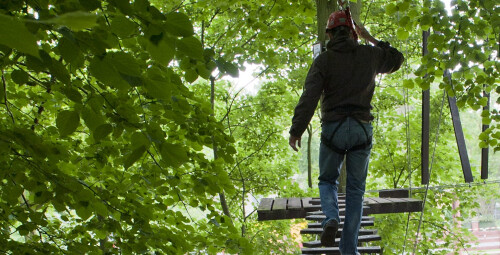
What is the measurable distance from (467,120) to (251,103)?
31557 millimetres

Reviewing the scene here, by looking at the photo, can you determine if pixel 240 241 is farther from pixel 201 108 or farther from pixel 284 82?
pixel 284 82

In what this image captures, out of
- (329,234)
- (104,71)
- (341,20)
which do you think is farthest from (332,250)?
(104,71)

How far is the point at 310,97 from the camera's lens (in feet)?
11.3

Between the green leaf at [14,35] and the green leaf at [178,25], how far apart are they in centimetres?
53

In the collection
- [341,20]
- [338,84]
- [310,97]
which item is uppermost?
[341,20]

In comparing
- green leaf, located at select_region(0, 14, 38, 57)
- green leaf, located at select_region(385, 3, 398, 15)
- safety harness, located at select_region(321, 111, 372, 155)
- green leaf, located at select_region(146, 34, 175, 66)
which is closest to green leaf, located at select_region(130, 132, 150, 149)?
green leaf, located at select_region(146, 34, 175, 66)

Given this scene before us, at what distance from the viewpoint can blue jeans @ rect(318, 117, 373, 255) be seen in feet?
11.2

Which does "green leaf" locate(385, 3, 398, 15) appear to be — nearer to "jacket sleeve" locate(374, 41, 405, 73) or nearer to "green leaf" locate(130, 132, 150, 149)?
"jacket sleeve" locate(374, 41, 405, 73)

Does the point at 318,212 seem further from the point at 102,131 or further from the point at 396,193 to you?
the point at 102,131

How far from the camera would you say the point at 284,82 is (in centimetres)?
1033

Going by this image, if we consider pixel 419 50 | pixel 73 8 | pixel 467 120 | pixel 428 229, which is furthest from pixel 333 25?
pixel 467 120

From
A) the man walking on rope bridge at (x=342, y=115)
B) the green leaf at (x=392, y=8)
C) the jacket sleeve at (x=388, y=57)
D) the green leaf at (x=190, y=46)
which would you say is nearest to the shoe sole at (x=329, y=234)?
the man walking on rope bridge at (x=342, y=115)

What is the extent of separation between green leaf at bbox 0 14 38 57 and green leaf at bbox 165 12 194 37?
1.74 ft

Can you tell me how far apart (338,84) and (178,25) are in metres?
2.43
